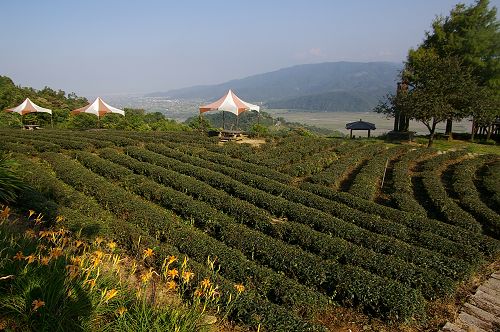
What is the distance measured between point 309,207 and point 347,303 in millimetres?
4512

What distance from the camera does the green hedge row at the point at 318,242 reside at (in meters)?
6.94

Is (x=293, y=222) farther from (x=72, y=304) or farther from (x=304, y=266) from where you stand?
(x=72, y=304)

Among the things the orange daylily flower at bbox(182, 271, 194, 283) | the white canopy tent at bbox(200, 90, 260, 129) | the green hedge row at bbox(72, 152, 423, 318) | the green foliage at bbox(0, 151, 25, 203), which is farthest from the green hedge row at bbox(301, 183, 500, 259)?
the white canopy tent at bbox(200, 90, 260, 129)

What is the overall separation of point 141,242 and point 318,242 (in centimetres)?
424

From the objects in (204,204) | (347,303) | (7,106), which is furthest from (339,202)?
(7,106)

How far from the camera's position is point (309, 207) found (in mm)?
10836

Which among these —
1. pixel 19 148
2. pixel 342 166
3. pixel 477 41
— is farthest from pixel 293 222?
pixel 477 41

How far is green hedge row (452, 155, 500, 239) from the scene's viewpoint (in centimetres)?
1032

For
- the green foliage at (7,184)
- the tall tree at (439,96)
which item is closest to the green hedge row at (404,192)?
the tall tree at (439,96)

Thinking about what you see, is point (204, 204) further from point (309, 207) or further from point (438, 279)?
point (438, 279)

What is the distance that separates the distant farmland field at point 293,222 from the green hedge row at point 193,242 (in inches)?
1.1

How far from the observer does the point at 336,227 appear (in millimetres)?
9219

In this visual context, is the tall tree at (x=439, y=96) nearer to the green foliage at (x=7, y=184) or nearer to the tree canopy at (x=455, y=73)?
the tree canopy at (x=455, y=73)

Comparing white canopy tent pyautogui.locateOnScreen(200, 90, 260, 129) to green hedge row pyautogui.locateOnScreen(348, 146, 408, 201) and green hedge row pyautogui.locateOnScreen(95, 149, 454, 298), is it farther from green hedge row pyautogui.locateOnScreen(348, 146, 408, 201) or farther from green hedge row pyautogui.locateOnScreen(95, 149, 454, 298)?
green hedge row pyautogui.locateOnScreen(95, 149, 454, 298)
